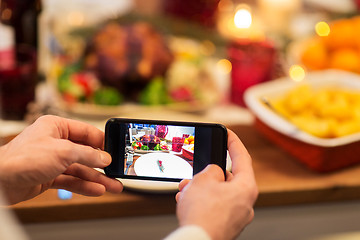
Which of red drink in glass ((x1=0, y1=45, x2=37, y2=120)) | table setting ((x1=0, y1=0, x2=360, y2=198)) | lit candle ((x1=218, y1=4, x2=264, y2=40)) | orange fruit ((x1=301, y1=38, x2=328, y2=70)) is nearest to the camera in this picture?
table setting ((x1=0, y1=0, x2=360, y2=198))

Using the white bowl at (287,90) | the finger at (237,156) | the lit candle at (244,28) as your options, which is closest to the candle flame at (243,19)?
the lit candle at (244,28)

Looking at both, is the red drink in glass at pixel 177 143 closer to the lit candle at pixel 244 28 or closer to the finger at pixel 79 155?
the finger at pixel 79 155

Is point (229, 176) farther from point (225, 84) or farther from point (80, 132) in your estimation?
point (225, 84)

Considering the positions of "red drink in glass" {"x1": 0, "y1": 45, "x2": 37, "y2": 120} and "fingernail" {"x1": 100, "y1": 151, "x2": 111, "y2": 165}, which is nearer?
"fingernail" {"x1": 100, "y1": 151, "x2": 111, "y2": 165}

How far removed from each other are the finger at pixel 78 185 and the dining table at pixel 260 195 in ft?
0.30

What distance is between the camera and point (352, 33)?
33.6 inches

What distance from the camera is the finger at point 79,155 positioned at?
0.35 m

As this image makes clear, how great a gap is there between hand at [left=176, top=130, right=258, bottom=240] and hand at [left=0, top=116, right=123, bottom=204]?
7 centimetres

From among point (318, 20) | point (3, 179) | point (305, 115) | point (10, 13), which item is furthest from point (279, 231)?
point (318, 20)

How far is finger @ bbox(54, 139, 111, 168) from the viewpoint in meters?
0.35

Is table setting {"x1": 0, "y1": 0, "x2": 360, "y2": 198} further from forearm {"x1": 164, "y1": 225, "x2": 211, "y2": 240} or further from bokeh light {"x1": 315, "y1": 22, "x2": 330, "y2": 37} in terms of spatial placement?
forearm {"x1": 164, "y1": 225, "x2": 211, "y2": 240}

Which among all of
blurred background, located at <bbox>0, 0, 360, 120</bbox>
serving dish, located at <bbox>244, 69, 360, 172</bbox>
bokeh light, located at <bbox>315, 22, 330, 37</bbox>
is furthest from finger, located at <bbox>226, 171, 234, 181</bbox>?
bokeh light, located at <bbox>315, 22, 330, 37</bbox>

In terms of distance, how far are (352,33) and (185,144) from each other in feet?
2.02

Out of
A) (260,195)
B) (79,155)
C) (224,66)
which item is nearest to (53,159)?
(79,155)
